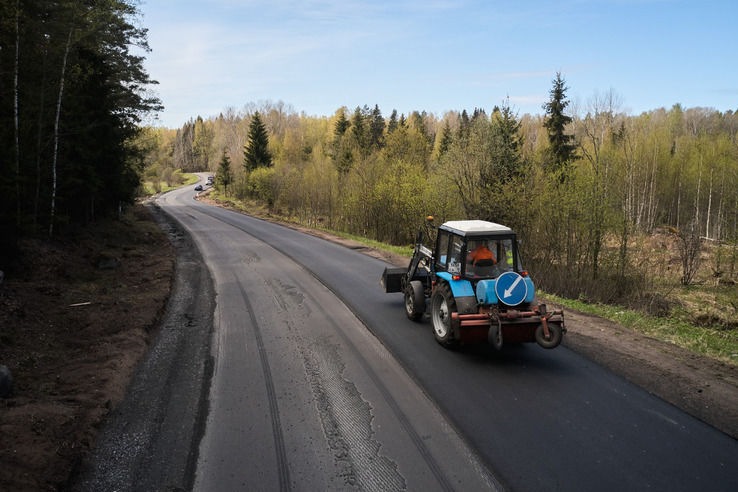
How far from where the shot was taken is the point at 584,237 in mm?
16562

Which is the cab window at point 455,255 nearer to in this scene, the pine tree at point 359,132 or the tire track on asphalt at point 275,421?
the tire track on asphalt at point 275,421

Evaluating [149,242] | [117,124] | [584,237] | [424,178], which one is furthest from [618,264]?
[117,124]

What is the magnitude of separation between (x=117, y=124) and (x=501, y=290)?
19.7m

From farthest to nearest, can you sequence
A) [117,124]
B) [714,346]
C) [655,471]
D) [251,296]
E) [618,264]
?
1. [117,124]
2. [618,264]
3. [251,296]
4. [714,346]
5. [655,471]

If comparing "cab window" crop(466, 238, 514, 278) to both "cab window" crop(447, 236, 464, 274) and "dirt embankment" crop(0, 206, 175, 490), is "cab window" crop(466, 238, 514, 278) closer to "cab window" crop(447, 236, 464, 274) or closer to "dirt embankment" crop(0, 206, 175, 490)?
"cab window" crop(447, 236, 464, 274)

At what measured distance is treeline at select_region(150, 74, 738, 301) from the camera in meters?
16.2

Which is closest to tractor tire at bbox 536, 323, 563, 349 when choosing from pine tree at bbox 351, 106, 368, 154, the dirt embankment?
the dirt embankment

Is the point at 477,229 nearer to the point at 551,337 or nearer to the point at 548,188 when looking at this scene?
the point at 551,337

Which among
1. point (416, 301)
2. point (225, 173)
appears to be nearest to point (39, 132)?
point (416, 301)

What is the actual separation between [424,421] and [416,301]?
380 centimetres

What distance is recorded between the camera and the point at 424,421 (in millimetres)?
5332

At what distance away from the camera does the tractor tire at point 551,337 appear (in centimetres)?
663

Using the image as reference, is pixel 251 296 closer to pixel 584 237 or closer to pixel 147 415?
pixel 147 415

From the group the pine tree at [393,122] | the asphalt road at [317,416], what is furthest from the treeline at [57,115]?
the pine tree at [393,122]
